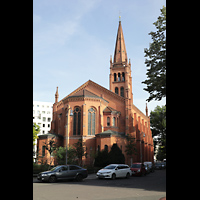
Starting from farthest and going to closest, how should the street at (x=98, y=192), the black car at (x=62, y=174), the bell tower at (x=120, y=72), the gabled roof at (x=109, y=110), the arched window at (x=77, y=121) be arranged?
the bell tower at (x=120, y=72) → the gabled roof at (x=109, y=110) → the arched window at (x=77, y=121) → the black car at (x=62, y=174) → the street at (x=98, y=192)

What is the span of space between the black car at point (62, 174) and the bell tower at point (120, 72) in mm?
37389

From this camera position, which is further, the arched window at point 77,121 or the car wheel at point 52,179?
the arched window at point 77,121

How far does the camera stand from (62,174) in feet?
61.7

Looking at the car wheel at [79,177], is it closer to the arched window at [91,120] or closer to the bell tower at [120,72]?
the arched window at [91,120]

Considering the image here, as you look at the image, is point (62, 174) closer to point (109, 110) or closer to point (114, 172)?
point (114, 172)

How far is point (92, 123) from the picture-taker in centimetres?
4441

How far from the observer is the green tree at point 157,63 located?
680 inches

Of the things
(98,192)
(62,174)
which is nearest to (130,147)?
(62,174)

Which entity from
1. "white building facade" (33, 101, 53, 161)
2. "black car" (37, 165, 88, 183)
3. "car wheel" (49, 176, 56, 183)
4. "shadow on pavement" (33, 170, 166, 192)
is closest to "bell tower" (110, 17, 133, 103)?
"shadow on pavement" (33, 170, 166, 192)

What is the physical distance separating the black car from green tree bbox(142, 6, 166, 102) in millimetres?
8540

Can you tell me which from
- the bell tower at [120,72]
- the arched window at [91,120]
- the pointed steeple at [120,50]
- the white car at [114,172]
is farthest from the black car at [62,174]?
the pointed steeple at [120,50]
